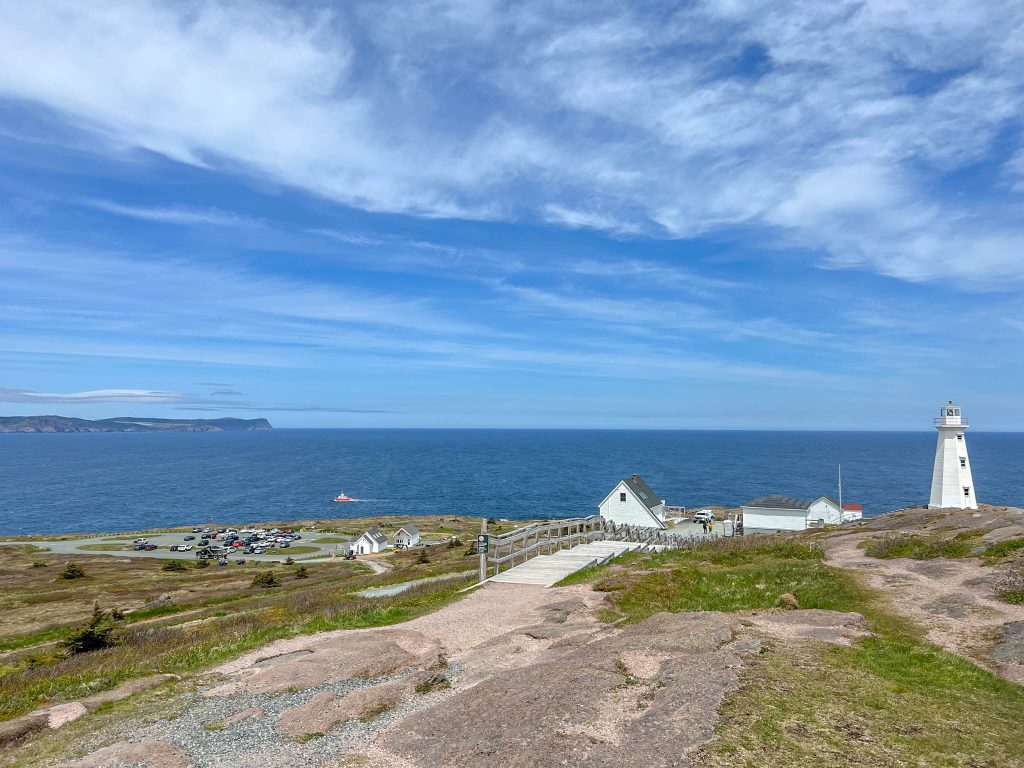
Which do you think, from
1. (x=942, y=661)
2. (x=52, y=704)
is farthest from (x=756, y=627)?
(x=52, y=704)

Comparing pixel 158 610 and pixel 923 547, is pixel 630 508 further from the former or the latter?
pixel 158 610

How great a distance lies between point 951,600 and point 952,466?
1624 inches

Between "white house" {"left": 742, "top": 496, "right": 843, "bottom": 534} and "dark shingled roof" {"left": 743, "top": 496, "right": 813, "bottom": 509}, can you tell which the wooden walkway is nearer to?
"white house" {"left": 742, "top": 496, "right": 843, "bottom": 534}

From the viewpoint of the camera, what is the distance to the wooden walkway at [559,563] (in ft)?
77.6

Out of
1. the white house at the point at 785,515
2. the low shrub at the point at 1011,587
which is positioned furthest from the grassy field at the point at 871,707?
the white house at the point at 785,515

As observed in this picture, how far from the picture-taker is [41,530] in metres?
110

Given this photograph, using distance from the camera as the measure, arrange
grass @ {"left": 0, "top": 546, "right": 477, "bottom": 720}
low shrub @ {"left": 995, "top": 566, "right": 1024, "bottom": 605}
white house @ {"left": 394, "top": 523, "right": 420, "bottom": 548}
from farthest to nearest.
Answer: white house @ {"left": 394, "top": 523, "right": 420, "bottom": 548} < low shrub @ {"left": 995, "top": 566, "right": 1024, "bottom": 605} < grass @ {"left": 0, "top": 546, "right": 477, "bottom": 720}

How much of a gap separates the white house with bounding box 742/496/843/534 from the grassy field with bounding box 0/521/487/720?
105 ft

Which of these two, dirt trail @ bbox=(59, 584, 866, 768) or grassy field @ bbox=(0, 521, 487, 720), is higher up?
dirt trail @ bbox=(59, 584, 866, 768)

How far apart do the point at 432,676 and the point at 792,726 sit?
665cm

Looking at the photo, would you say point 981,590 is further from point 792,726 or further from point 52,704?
point 52,704

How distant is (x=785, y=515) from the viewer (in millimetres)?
63625

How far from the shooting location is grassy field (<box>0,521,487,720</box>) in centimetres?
1408

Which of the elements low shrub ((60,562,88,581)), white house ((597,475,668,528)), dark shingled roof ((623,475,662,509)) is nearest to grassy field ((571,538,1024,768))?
white house ((597,475,668,528))
